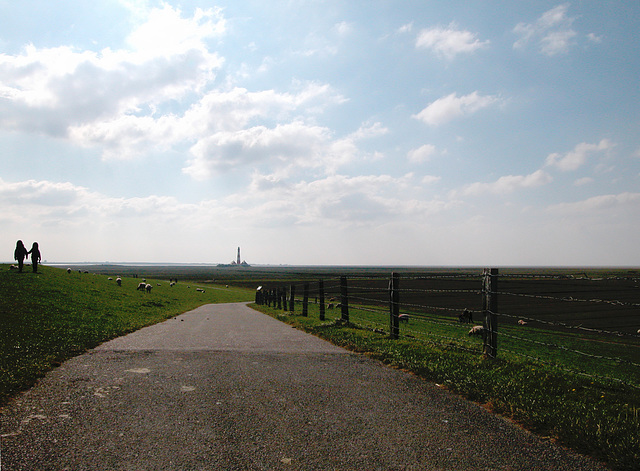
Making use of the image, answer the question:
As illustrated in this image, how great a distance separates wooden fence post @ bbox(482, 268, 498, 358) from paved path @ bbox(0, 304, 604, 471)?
8.16ft

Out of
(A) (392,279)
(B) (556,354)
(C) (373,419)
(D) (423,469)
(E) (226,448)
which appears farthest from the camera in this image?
(B) (556,354)

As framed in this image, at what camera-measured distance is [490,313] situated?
8.42 metres

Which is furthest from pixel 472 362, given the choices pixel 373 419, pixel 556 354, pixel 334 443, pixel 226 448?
pixel 556 354

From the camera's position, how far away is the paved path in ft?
12.3

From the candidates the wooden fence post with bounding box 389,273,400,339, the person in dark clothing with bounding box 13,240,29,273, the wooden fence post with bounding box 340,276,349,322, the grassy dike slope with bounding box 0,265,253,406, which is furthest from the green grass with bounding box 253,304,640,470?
the person in dark clothing with bounding box 13,240,29,273

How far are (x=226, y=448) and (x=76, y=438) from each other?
1622mm

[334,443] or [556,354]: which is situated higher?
[334,443]

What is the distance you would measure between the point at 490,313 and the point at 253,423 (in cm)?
586

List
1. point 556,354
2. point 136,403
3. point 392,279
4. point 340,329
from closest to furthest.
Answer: point 136,403 < point 392,279 < point 340,329 < point 556,354

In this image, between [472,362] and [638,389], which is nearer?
[638,389]

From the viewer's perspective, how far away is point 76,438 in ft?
13.6

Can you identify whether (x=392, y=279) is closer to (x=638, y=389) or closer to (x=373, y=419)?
(x=638, y=389)

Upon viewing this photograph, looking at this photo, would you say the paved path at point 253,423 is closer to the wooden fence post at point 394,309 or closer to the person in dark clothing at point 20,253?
the wooden fence post at point 394,309

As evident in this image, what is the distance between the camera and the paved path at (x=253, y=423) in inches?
148
